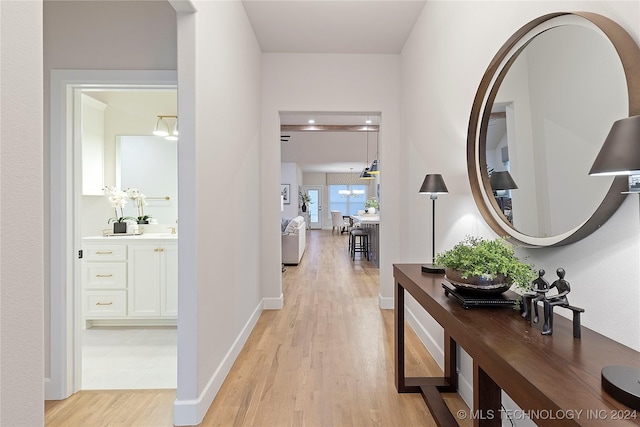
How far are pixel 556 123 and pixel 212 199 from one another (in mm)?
1826

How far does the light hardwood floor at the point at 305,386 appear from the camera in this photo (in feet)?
6.26

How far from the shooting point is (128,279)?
10.8 feet

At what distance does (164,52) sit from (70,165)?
99cm

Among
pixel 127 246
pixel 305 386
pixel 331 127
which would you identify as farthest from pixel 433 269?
pixel 331 127

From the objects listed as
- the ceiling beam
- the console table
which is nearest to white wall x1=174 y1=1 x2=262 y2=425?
the console table

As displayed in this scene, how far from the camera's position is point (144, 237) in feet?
10.9

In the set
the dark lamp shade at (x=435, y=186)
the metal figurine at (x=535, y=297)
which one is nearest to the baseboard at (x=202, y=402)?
the metal figurine at (x=535, y=297)

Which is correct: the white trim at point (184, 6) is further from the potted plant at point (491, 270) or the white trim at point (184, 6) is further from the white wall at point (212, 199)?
the potted plant at point (491, 270)

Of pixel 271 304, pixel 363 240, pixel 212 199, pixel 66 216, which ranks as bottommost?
pixel 271 304

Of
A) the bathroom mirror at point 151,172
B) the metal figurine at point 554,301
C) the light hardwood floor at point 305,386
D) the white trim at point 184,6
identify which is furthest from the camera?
the bathroom mirror at point 151,172

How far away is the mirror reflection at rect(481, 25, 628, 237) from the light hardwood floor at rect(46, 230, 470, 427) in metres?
1.32

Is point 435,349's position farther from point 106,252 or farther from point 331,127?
point 331,127

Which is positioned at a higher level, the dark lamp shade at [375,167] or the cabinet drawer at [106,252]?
the dark lamp shade at [375,167]

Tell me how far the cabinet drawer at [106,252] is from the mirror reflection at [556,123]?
330cm
